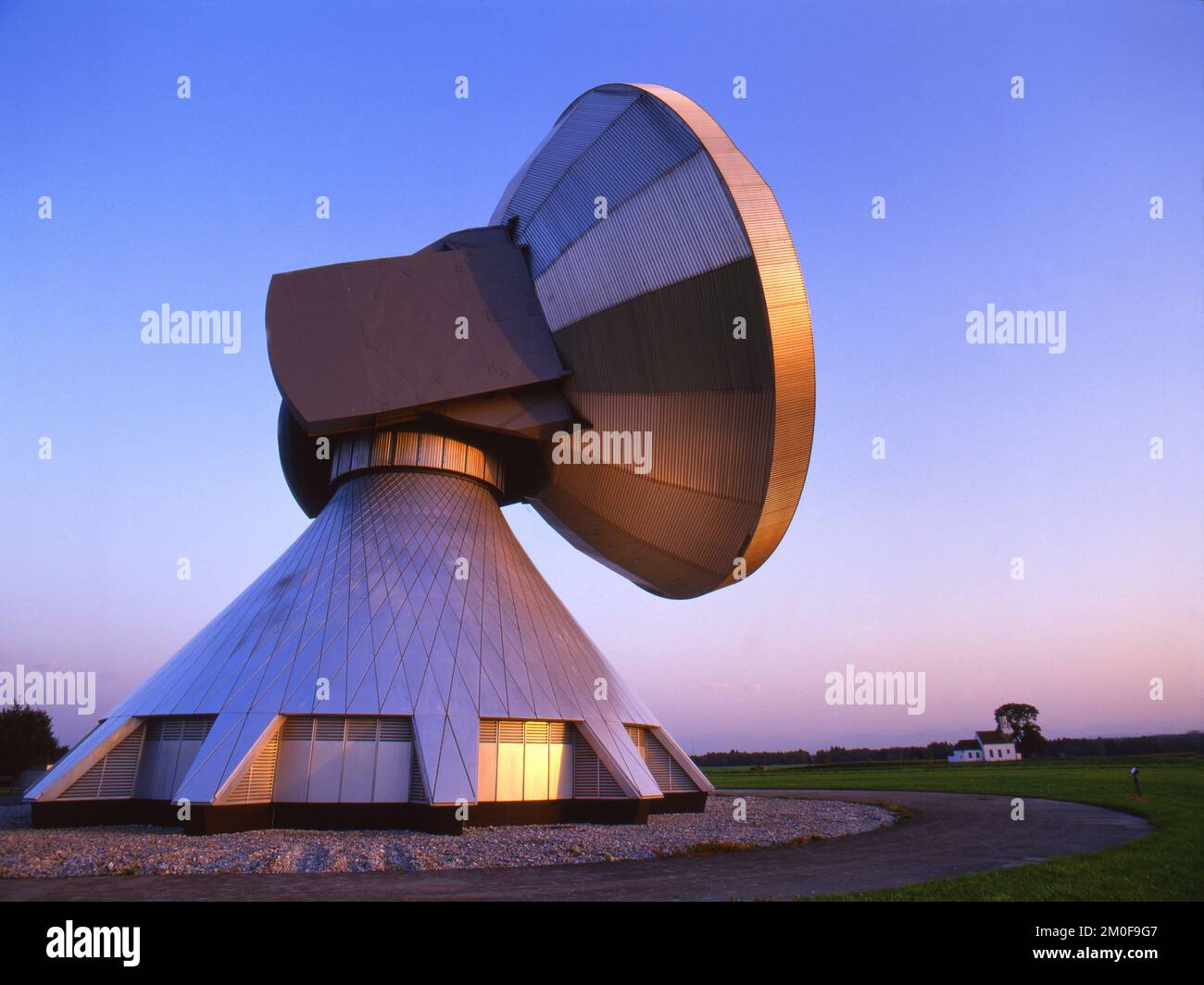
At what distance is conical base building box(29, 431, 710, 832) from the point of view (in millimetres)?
18953

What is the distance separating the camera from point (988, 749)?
102 metres

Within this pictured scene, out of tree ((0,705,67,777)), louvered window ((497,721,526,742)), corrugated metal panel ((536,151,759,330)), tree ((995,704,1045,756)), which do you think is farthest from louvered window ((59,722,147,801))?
tree ((995,704,1045,756))

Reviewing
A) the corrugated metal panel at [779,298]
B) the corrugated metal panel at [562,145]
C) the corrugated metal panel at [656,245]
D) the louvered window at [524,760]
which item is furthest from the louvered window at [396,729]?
the corrugated metal panel at [562,145]

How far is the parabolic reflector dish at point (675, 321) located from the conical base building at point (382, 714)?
204 inches

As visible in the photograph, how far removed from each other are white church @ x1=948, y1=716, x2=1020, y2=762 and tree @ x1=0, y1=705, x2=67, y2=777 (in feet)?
306

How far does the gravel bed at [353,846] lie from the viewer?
1390 centimetres

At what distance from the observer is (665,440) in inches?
891

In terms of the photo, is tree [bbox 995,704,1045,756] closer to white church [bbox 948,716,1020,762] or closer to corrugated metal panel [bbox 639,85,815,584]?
white church [bbox 948,716,1020,762]

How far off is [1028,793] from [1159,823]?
14694 millimetres

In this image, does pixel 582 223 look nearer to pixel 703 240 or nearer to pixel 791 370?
pixel 703 240

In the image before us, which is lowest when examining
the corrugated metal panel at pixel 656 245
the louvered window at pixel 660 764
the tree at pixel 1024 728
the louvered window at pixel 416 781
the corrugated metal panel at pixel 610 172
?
the tree at pixel 1024 728

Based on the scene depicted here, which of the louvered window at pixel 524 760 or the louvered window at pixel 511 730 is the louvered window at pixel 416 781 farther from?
the louvered window at pixel 511 730

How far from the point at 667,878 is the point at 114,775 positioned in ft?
49.8
